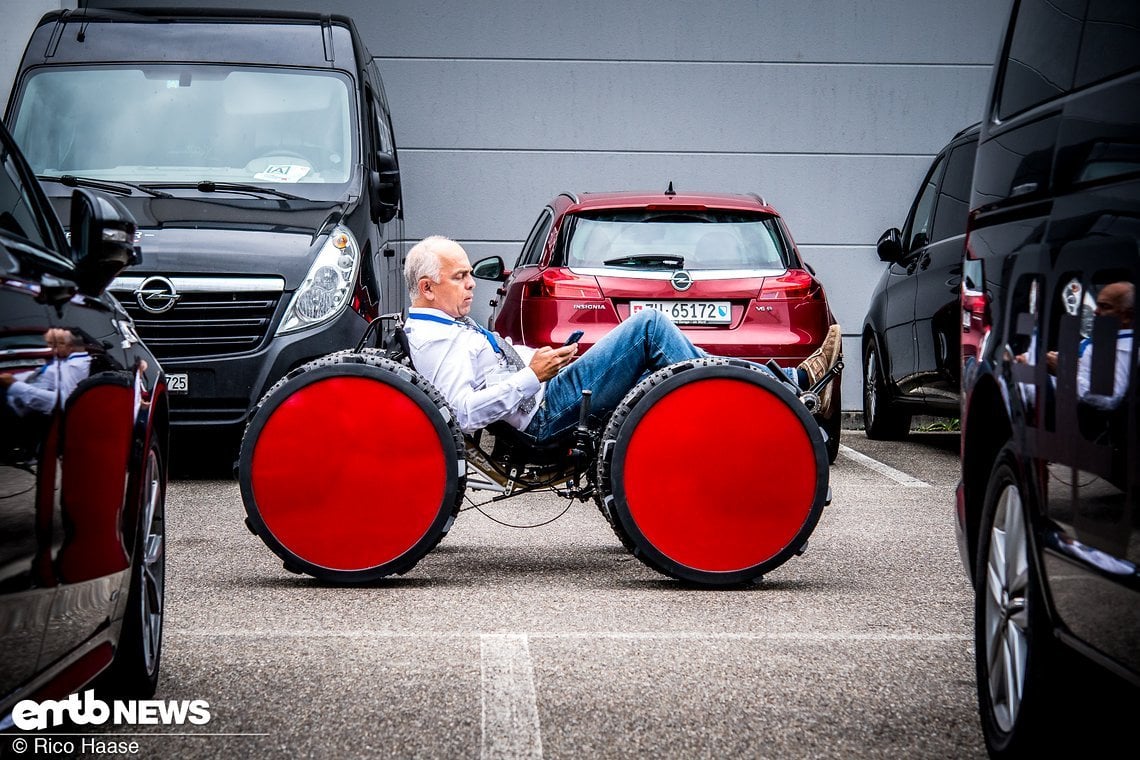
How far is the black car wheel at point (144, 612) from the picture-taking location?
384 centimetres

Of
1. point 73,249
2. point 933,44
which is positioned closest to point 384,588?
point 73,249

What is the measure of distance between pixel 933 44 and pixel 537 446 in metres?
9.58

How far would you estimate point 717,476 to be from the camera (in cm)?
561

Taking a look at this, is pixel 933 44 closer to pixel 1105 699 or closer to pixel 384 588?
pixel 384 588

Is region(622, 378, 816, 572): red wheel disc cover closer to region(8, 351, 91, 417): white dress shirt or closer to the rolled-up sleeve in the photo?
the rolled-up sleeve

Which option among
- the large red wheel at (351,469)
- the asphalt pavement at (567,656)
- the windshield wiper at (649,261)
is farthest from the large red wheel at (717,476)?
the windshield wiper at (649,261)

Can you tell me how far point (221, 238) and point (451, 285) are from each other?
3058 millimetres

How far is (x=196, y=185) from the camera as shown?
30.5 feet

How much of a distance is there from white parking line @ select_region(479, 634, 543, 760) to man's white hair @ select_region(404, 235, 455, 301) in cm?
183

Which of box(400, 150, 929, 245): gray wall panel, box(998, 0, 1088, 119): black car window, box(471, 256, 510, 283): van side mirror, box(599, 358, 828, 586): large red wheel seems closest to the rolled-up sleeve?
box(599, 358, 828, 586): large red wheel

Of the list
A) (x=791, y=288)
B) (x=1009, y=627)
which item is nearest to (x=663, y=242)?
(x=791, y=288)

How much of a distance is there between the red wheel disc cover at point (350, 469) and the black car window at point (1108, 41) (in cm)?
285

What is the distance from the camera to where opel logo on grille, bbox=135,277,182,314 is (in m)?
8.77

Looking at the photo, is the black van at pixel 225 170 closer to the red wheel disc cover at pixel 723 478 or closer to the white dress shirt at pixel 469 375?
the white dress shirt at pixel 469 375
